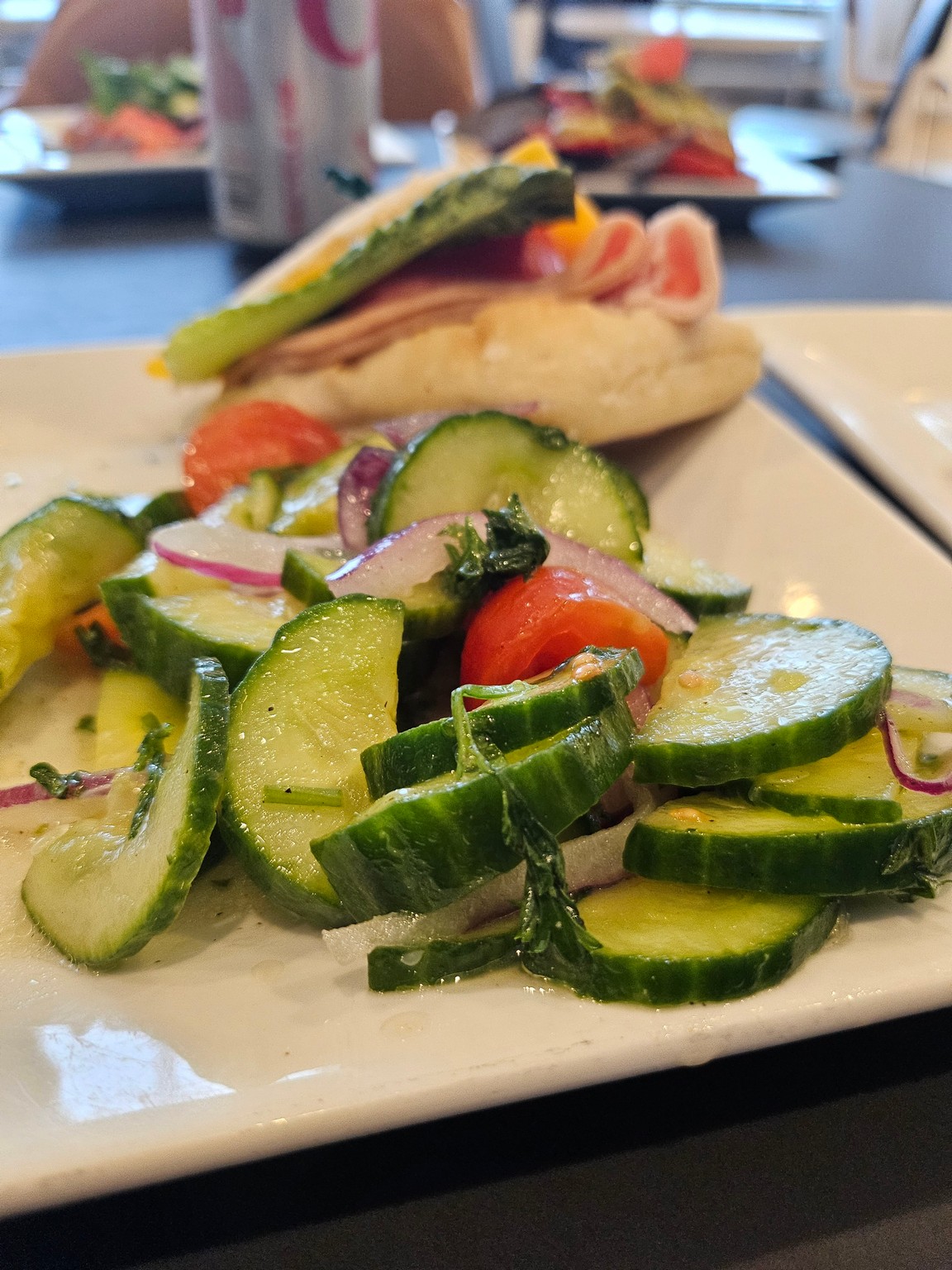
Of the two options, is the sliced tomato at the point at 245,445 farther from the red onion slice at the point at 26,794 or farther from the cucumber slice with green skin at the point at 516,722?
the cucumber slice with green skin at the point at 516,722

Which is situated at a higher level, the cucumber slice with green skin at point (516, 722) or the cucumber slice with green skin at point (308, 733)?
the cucumber slice with green skin at point (516, 722)

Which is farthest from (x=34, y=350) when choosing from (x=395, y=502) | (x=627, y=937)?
(x=627, y=937)

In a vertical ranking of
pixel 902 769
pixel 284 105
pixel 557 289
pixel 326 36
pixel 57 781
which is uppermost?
pixel 326 36

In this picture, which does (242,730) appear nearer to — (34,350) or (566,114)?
(34,350)

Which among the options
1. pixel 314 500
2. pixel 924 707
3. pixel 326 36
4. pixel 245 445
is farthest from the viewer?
pixel 326 36

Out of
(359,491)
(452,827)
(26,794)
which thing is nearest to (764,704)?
(452,827)

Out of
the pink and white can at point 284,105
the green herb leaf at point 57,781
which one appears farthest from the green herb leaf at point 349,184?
the green herb leaf at point 57,781

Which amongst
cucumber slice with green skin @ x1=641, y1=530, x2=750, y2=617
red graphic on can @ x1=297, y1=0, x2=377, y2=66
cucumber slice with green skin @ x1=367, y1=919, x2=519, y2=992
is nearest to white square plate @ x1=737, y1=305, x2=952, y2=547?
cucumber slice with green skin @ x1=641, y1=530, x2=750, y2=617

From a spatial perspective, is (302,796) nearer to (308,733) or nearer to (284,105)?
(308,733)
